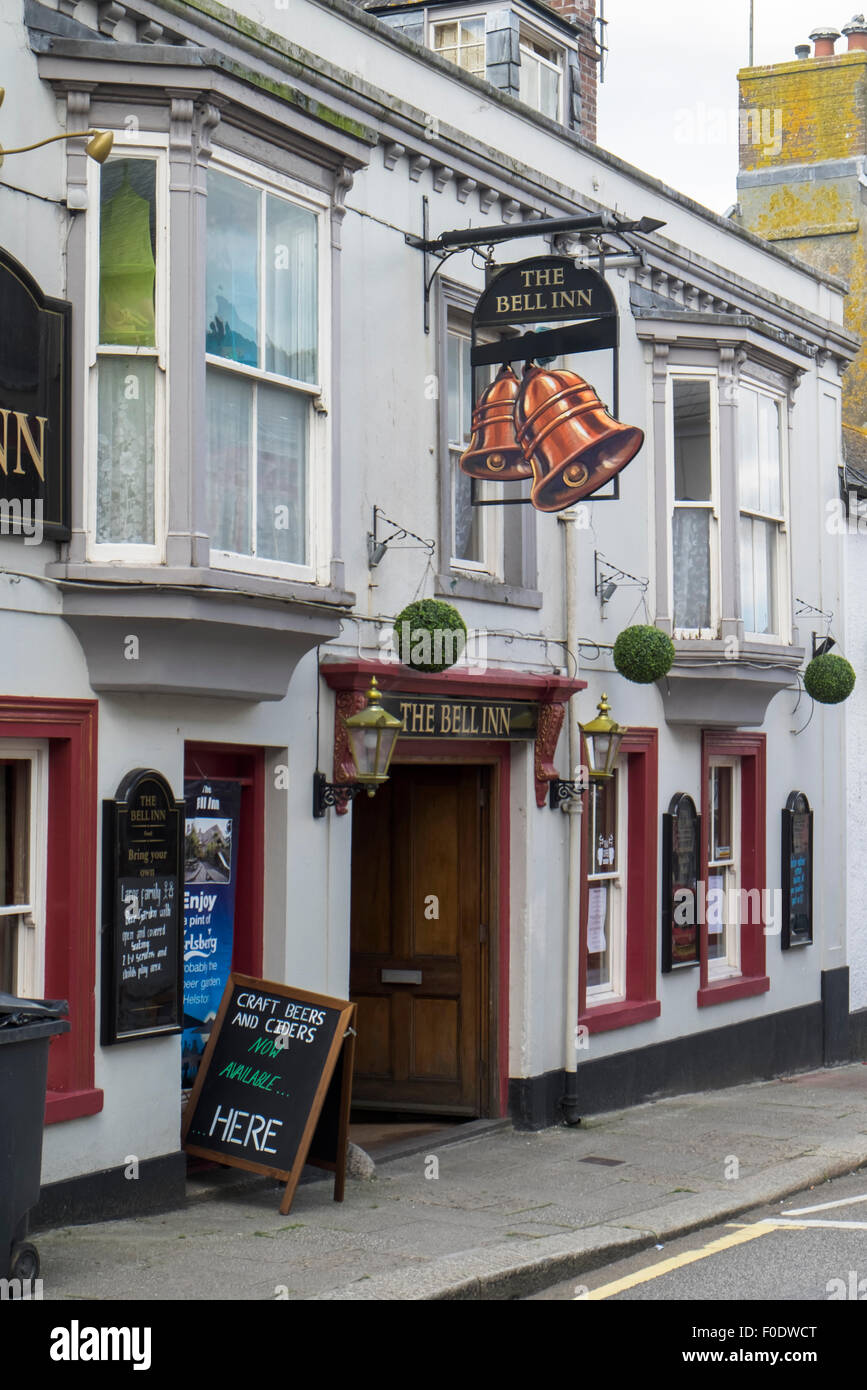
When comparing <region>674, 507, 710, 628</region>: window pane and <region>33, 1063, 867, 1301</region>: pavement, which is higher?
<region>674, 507, 710, 628</region>: window pane

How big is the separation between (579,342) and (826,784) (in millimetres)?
7683

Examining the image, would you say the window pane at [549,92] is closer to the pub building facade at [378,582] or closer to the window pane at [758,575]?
the pub building facade at [378,582]

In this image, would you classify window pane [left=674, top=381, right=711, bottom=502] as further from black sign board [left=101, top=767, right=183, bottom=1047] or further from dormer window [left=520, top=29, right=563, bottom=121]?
black sign board [left=101, top=767, right=183, bottom=1047]

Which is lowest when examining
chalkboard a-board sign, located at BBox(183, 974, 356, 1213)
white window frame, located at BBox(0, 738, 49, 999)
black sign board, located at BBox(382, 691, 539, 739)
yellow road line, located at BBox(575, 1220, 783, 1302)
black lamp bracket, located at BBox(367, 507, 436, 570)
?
yellow road line, located at BBox(575, 1220, 783, 1302)

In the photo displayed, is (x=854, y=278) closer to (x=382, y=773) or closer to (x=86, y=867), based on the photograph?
(x=382, y=773)

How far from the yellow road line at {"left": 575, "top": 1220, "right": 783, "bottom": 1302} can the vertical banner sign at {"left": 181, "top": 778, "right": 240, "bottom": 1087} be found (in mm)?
2825

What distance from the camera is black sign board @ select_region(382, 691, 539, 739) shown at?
10852 millimetres

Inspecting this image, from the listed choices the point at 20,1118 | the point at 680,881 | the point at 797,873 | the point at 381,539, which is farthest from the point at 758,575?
the point at 20,1118

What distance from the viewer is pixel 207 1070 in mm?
9266

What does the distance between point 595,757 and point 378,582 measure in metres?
2.55

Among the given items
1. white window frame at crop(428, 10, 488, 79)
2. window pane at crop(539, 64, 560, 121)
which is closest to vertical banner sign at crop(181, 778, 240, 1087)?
white window frame at crop(428, 10, 488, 79)

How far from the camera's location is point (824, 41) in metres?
21.6
